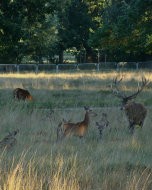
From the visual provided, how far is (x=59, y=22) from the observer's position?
59.5m

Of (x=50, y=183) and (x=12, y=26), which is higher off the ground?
(x=12, y=26)

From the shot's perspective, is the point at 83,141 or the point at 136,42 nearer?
the point at 83,141

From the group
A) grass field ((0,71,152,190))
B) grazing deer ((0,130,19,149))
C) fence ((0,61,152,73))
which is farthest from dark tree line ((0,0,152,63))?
grazing deer ((0,130,19,149))

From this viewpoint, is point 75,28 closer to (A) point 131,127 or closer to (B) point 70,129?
(A) point 131,127

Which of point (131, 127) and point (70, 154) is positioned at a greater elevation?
point (70, 154)

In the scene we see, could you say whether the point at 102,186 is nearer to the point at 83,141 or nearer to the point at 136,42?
the point at 83,141

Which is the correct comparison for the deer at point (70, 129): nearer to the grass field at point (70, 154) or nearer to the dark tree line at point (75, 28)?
the grass field at point (70, 154)

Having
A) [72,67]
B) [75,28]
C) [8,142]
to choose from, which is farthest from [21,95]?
[75,28]

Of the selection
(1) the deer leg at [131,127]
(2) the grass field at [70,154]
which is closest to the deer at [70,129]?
(2) the grass field at [70,154]

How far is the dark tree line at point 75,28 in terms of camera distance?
15.3m

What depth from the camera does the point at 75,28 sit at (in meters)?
59.7

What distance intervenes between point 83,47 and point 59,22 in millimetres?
4646

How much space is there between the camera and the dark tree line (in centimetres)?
1534

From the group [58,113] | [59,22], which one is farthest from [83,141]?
[59,22]
